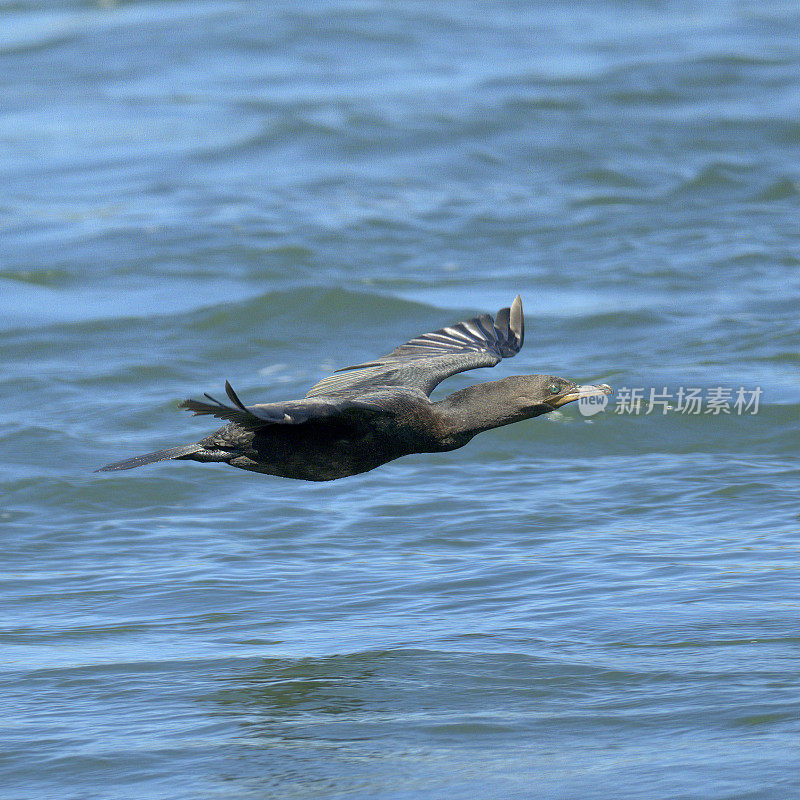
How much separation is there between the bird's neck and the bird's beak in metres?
0.16

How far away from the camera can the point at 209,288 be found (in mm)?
14477

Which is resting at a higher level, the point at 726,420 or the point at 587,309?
the point at 587,309

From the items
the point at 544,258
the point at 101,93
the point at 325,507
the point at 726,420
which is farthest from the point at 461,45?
the point at 325,507

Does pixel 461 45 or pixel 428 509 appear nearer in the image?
pixel 428 509

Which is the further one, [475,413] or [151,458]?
[475,413]

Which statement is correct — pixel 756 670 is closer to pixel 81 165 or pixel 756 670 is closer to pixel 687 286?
pixel 687 286

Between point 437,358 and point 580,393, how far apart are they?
1.29m

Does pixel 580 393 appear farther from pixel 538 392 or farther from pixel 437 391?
pixel 437 391

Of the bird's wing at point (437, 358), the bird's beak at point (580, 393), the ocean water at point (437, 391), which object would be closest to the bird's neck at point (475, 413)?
the bird's beak at point (580, 393)

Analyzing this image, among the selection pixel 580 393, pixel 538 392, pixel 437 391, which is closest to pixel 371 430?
pixel 538 392

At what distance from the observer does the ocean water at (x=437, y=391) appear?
6336 mm

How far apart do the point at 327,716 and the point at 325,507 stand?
3.34 m

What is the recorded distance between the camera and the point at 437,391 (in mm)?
11734

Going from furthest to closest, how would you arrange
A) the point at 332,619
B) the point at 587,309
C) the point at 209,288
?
the point at 209,288 < the point at 587,309 < the point at 332,619
